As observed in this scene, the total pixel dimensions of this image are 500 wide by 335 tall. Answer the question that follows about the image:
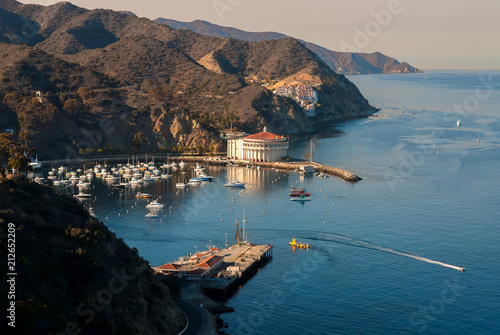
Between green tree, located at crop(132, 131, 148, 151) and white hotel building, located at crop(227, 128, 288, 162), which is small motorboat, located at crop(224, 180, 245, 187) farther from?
green tree, located at crop(132, 131, 148, 151)

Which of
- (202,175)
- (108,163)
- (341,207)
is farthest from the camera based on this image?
(108,163)

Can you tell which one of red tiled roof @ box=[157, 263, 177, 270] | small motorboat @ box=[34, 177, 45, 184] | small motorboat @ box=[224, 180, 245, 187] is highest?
small motorboat @ box=[34, 177, 45, 184]

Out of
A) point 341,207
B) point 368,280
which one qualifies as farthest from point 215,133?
point 368,280

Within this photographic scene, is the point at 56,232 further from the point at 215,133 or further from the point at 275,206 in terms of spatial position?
the point at 215,133

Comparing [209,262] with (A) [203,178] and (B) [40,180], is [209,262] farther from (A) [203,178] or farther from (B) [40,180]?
(B) [40,180]

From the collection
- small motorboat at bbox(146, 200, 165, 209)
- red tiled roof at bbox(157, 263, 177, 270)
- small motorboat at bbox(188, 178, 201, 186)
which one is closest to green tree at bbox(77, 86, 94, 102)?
small motorboat at bbox(188, 178, 201, 186)

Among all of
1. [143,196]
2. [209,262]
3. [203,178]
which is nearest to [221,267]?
[209,262]

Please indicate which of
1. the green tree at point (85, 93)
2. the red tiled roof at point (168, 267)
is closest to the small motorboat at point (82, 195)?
the red tiled roof at point (168, 267)
